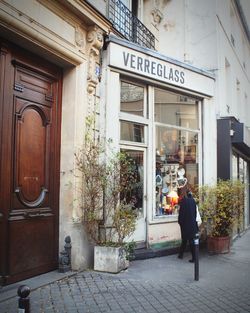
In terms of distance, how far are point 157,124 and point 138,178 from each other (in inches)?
61.0

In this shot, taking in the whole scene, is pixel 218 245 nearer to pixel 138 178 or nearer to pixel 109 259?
pixel 138 178

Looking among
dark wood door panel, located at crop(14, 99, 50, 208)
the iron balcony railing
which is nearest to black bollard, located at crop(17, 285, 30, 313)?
dark wood door panel, located at crop(14, 99, 50, 208)

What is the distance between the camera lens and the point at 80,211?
7273 mm

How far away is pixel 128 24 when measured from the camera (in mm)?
9789

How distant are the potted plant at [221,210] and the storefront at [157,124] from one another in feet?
2.77

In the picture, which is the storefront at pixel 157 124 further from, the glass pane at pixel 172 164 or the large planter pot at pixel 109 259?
the large planter pot at pixel 109 259

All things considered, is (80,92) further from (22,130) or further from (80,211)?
(80,211)

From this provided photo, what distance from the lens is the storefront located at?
28.1 ft

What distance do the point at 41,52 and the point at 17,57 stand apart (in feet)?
1.74

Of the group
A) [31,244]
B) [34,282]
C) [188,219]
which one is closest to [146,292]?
[34,282]

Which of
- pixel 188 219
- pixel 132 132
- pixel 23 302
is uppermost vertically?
pixel 132 132

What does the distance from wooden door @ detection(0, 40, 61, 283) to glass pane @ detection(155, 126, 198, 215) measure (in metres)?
3.46

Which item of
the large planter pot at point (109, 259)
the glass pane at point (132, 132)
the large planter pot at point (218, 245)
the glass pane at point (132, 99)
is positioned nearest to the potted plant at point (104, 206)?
the large planter pot at point (109, 259)

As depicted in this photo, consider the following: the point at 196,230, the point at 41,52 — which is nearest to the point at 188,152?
the point at 196,230
